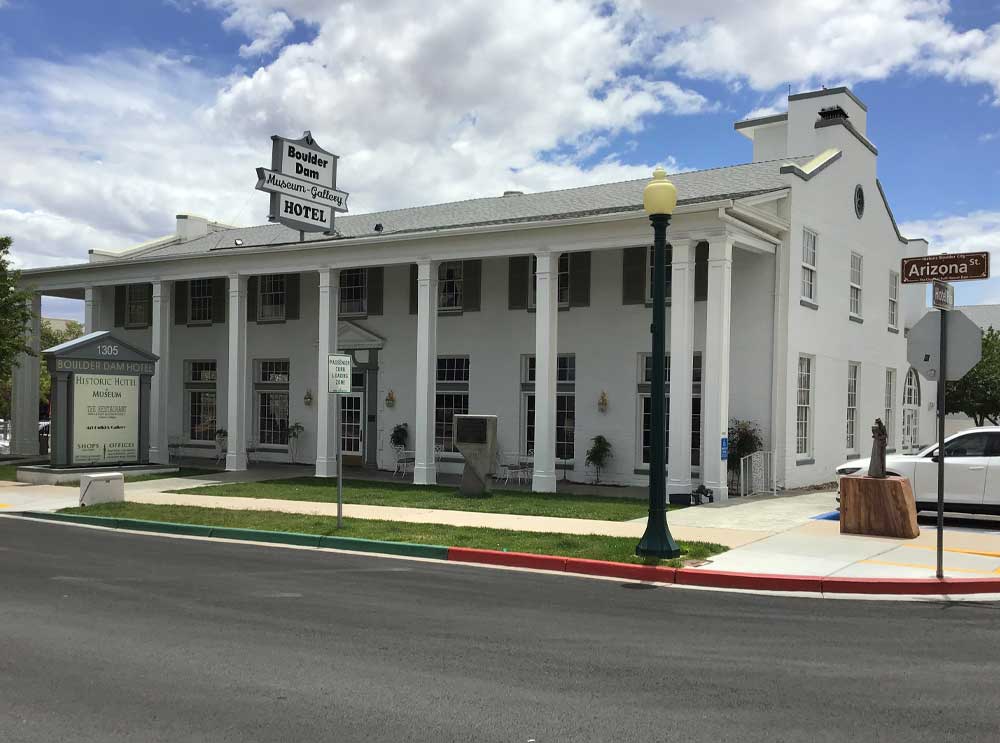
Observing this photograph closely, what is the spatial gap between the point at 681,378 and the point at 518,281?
6.28m

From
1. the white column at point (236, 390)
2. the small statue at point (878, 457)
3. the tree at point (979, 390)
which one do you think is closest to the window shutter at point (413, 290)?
the white column at point (236, 390)

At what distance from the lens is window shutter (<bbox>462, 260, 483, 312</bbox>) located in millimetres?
22891

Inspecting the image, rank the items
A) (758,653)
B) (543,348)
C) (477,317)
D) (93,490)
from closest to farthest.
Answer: (758,653), (93,490), (543,348), (477,317)

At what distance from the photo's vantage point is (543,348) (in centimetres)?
1889

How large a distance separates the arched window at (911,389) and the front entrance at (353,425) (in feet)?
51.0

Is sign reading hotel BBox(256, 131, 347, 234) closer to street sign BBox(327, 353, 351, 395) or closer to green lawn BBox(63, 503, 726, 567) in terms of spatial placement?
green lawn BBox(63, 503, 726, 567)

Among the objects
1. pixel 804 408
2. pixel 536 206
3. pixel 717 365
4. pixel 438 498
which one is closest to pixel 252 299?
pixel 536 206

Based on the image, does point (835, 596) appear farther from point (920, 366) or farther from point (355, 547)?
point (355, 547)

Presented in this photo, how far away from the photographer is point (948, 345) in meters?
9.98

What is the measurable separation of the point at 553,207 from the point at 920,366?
45.9 feet

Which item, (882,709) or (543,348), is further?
(543,348)

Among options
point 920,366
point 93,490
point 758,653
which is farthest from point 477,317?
point 758,653

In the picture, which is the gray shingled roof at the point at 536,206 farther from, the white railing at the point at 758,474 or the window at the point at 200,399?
the white railing at the point at 758,474

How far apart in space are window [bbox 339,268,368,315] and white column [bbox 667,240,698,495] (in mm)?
10289
